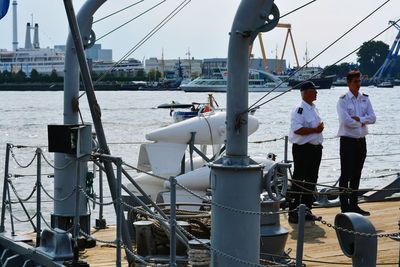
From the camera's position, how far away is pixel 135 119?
6919 cm

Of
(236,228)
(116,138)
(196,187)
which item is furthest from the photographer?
(116,138)

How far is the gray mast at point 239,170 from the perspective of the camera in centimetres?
644

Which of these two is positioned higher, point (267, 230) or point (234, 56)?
point (234, 56)

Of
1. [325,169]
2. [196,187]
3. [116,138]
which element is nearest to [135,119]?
[116,138]

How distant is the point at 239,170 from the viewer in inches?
257

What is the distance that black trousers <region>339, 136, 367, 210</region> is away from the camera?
34.4ft

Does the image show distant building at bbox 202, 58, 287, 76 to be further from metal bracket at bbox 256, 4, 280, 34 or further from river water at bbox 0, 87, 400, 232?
metal bracket at bbox 256, 4, 280, 34

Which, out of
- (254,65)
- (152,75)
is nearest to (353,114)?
(254,65)

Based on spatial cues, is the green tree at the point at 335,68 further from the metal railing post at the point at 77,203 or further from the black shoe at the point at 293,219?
the metal railing post at the point at 77,203

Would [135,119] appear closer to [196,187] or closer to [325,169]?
[325,169]

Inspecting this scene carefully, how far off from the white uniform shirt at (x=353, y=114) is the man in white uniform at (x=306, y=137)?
0.27 meters

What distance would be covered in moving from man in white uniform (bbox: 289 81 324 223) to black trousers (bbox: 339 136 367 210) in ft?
1.03

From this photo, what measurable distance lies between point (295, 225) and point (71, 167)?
2.62 meters

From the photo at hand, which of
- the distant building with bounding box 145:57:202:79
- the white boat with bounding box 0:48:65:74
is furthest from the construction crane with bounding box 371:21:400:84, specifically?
the white boat with bounding box 0:48:65:74
